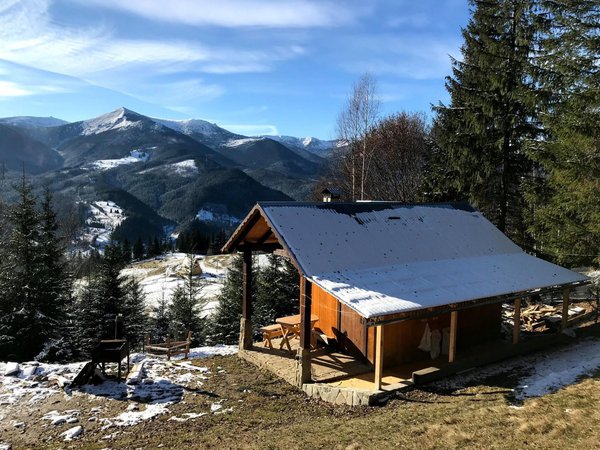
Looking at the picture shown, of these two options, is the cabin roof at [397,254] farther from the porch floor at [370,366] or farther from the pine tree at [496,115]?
the pine tree at [496,115]

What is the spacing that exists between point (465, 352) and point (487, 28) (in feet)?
55.6

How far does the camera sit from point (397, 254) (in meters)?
14.3

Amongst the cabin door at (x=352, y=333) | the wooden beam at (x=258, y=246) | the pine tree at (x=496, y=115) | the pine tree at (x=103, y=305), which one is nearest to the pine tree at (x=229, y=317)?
the pine tree at (x=103, y=305)

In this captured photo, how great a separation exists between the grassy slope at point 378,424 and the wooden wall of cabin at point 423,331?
87.0 inches

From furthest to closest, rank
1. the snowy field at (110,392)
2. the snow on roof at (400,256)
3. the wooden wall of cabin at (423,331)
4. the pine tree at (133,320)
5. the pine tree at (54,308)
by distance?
1. the pine tree at (133,320)
2. the pine tree at (54,308)
3. the wooden wall of cabin at (423,331)
4. the snow on roof at (400,256)
5. the snowy field at (110,392)

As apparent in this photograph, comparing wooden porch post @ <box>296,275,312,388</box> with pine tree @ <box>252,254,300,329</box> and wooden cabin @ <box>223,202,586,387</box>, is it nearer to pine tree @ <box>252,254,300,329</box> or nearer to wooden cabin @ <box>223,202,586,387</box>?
wooden cabin @ <box>223,202,586,387</box>

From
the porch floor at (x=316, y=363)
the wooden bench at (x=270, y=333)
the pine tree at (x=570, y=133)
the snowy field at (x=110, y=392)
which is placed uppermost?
the pine tree at (x=570, y=133)

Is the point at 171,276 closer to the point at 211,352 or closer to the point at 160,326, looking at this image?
the point at 160,326

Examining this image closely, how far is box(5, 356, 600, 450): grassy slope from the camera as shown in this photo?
873cm

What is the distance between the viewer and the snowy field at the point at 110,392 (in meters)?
11.2

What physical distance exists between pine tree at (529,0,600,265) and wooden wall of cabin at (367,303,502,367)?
4886 mm

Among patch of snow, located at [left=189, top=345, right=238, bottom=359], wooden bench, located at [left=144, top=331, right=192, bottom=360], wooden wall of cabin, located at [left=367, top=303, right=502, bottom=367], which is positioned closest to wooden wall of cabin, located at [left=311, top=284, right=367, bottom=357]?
wooden wall of cabin, located at [left=367, top=303, right=502, bottom=367]

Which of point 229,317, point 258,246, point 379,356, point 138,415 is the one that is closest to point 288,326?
point 258,246

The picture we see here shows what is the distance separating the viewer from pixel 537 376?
41.5 ft
